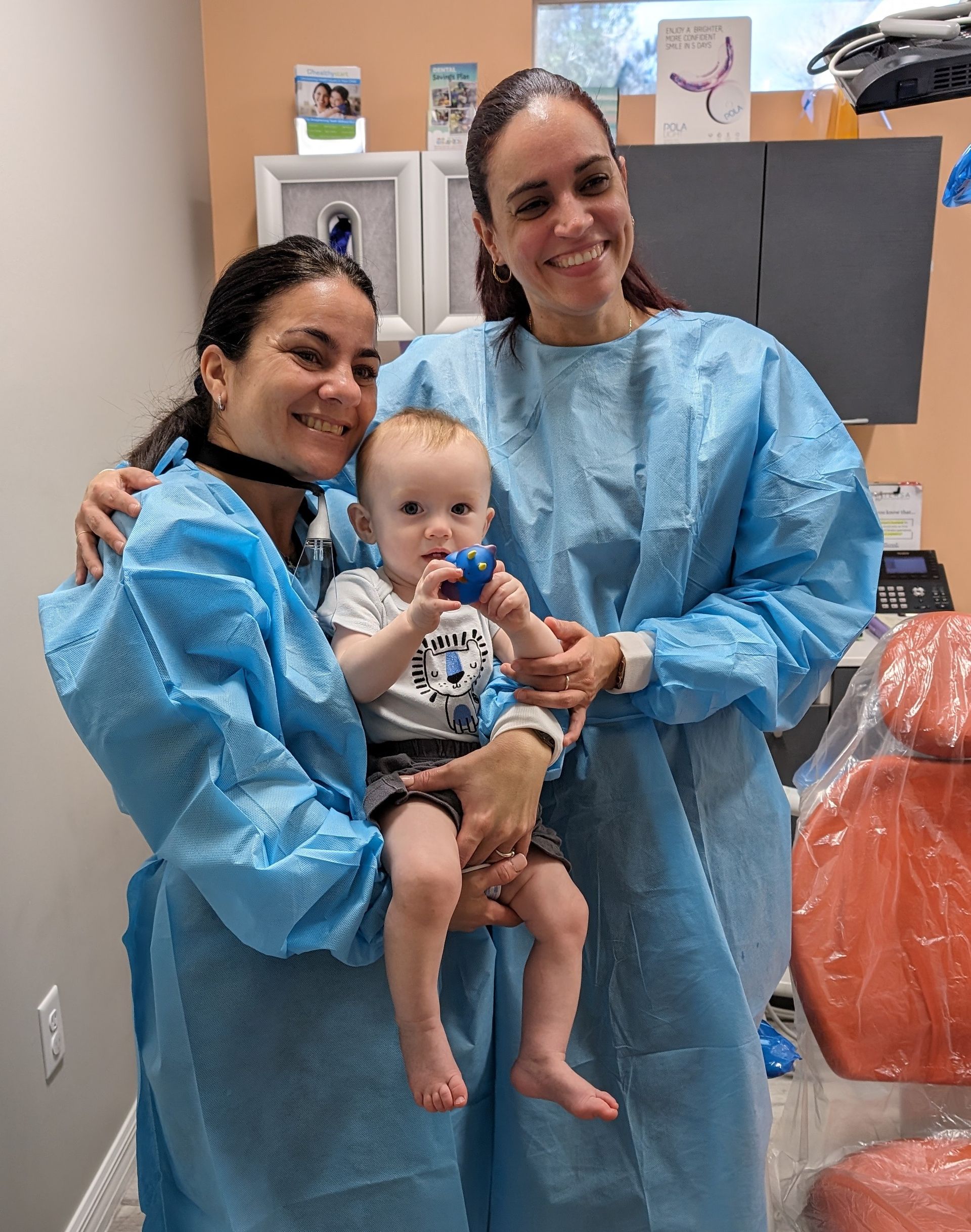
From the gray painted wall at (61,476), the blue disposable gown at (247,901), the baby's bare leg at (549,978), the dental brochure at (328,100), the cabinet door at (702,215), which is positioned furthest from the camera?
the dental brochure at (328,100)

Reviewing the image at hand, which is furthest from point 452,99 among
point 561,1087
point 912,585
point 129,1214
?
point 129,1214

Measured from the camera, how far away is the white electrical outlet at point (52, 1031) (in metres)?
1.83

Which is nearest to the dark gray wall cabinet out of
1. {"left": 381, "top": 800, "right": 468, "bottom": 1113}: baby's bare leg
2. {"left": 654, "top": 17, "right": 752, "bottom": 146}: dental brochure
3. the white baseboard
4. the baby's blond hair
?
{"left": 654, "top": 17, "right": 752, "bottom": 146}: dental brochure

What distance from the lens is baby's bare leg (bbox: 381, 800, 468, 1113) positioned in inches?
40.6

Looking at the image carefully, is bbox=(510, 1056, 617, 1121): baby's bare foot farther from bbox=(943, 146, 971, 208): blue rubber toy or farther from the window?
the window

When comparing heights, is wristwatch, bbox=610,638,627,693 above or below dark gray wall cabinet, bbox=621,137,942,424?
below

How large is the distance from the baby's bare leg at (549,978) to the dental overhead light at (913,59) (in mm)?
1057

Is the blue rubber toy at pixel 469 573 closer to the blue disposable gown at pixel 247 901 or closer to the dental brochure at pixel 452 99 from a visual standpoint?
the blue disposable gown at pixel 247 901

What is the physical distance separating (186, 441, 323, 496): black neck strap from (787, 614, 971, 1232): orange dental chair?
0.85 metres

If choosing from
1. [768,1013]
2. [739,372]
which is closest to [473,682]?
[739,372]

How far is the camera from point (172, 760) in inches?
39.2

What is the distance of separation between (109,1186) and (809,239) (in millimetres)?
2688

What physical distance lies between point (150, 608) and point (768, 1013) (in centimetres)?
222

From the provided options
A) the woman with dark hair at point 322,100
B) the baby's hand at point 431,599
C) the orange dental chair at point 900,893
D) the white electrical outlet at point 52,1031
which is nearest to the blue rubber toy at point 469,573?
the baby's hand at point 431,599
